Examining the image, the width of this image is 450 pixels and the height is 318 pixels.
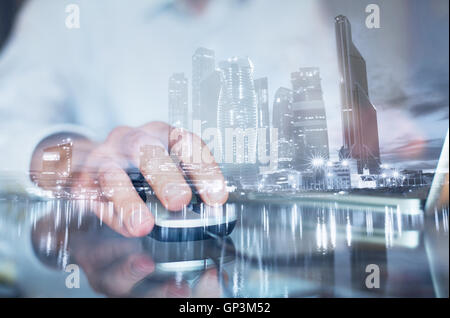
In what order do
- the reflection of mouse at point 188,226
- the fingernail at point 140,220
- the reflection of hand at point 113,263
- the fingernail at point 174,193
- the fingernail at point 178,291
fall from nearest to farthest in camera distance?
the fingernail at point 178,291 < the reflection of hand at point 113,263 < the reflection of mouse at point 188,226 < the fingernail at point 140,220 < the fingernail at point 174,193

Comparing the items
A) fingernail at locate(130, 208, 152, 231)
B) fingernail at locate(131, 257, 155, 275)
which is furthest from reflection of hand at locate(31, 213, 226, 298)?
fingernail at locate(130, 208, 152, 231)

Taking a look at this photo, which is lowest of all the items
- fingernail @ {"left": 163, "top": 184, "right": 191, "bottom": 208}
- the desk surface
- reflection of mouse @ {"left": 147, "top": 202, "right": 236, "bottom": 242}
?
the desk surface

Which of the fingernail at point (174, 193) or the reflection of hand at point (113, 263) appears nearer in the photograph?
the reflection of hand at point (113, 263)

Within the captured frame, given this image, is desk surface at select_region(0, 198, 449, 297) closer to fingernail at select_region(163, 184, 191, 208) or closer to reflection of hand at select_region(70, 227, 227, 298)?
reflection of hand at select_region(70, 227, 227, 298)

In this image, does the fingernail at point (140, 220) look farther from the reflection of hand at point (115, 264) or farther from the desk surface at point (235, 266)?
the desk surface at point (235, 266)

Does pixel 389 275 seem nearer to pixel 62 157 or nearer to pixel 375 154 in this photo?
pixel 375 154

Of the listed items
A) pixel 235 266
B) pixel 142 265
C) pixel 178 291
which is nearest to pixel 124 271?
pixel 142 265

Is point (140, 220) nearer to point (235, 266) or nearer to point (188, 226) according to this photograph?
point (188, 226)

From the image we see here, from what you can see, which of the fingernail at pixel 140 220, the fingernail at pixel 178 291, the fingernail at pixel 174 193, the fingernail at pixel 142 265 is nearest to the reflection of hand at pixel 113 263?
the fingernail at pixel 142 265

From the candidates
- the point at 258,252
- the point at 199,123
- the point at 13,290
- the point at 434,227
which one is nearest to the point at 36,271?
the point at 13,290

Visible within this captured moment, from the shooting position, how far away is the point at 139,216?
5.26 meters

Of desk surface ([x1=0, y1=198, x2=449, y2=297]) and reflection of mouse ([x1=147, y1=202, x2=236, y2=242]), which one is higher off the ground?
reflection of mouse ([x1=147, y1=202, x2=236, y2=242])

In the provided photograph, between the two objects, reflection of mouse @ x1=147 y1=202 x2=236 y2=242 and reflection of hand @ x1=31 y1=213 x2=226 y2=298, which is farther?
reflection of mouse @ x1=147 y1=202 x2=236 y2=242

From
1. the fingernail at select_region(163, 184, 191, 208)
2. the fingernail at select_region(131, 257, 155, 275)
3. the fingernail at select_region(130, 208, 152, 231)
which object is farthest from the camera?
the fingernail at select_region(163, 184, 191, 208)
